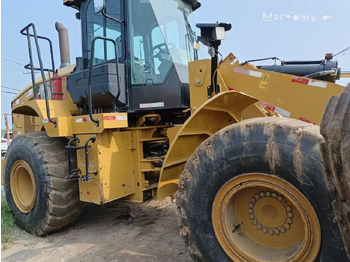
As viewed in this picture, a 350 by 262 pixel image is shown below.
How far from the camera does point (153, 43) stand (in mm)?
3852

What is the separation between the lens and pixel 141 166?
3811 millimetres

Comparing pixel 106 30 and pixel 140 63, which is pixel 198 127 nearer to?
pixel 140 63

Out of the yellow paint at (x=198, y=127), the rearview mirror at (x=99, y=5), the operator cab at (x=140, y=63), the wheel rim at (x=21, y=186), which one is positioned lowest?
the wheel rim at (x=21, y=186)

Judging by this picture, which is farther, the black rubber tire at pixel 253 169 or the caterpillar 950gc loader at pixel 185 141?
the caterpillar 950gc loader at pixel 185 141

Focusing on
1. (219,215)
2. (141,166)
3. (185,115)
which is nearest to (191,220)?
(219,215)

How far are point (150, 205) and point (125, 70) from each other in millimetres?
2409

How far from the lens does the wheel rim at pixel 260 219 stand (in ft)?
6.88

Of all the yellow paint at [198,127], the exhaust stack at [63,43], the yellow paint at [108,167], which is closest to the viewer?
the yellow paint at [198,127]

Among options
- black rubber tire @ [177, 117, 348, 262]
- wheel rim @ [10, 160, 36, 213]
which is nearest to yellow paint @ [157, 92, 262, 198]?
black rubber tire @ [177, 117, 348, 262]

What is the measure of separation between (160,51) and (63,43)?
8.06 feet

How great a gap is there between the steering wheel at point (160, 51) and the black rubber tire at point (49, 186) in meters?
1.73

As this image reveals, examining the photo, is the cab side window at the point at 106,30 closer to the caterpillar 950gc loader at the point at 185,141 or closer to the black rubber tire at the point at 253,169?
the caterpillar 950gc loader at the point at 185,141

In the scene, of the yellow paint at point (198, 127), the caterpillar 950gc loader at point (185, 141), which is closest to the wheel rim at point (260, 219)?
the caterpillar 950gc loader at point (185, 141)

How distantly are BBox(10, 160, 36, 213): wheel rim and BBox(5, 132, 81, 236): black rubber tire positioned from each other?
0.24m
